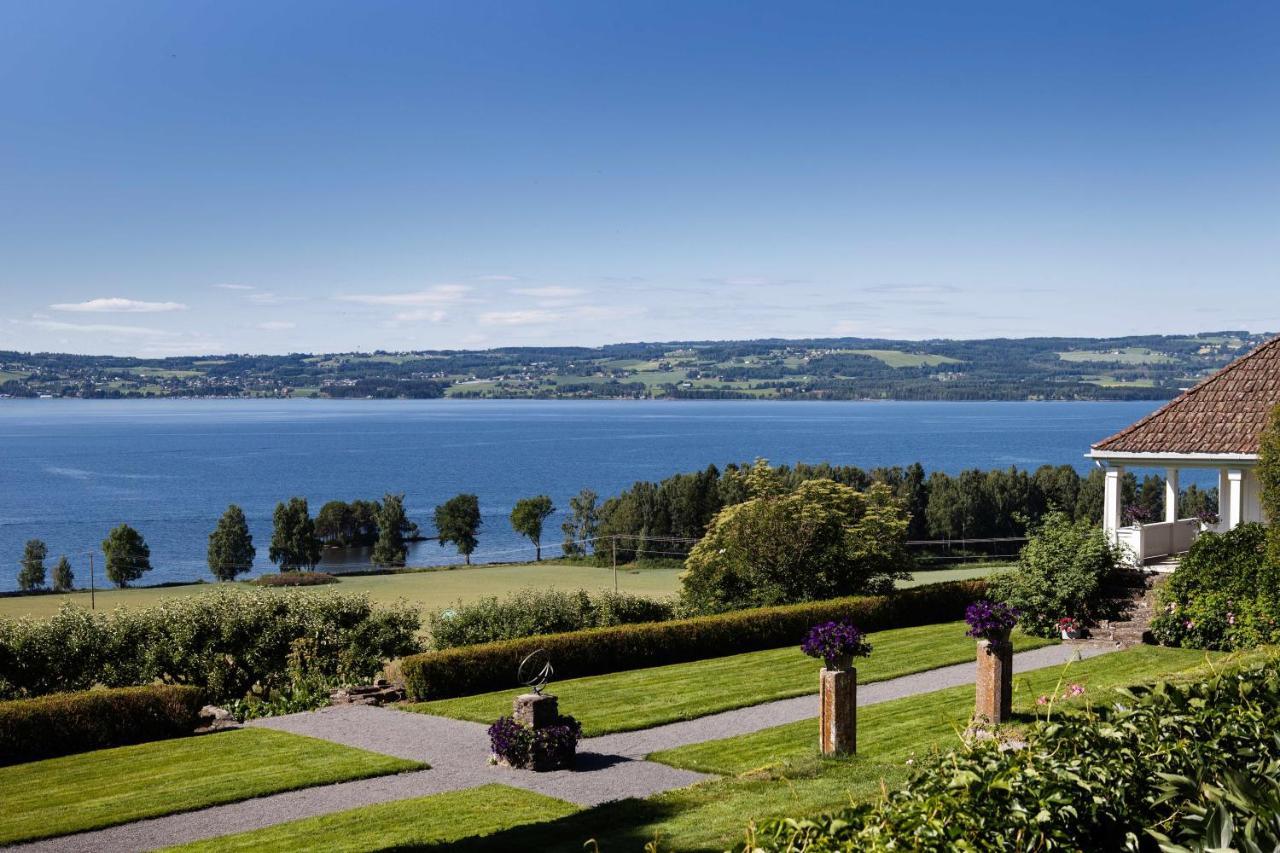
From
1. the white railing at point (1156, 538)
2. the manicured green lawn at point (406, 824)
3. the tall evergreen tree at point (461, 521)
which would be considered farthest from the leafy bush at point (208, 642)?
the tall evergreen tree at point (461, 521)

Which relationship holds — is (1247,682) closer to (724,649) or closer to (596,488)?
(724,649)

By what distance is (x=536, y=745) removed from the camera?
41.7ft

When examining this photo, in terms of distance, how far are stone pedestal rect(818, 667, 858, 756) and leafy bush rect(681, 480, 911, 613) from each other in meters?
12.3

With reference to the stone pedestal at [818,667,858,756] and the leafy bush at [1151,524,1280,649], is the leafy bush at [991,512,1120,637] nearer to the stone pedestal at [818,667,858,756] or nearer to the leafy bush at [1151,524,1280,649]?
the leafy bush at [1151,524,1280,649]

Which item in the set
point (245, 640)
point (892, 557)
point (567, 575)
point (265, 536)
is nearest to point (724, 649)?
point (892, 557)

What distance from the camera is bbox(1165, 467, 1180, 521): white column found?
22.9m

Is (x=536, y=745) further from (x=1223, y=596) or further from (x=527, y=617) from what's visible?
(x=1223, y=596)

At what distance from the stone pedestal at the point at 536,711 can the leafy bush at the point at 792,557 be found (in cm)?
1193

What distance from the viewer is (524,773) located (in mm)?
12656

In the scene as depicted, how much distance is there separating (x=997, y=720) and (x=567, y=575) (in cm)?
4027

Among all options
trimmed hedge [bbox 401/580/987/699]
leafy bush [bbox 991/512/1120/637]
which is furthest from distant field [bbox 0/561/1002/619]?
leafy bush [bbox 991/512/1120/637]

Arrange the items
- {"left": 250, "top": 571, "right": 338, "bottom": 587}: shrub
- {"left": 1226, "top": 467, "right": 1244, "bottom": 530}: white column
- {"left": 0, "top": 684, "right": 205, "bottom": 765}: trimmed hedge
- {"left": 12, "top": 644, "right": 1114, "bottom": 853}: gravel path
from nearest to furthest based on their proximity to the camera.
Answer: {"left": 12, "top": 644, "right": 1114, "bottom": 853}: gravel path, {"left": 0, "top": 684, "right": 205, "bottom": 765}: trimmed hedge, {"left": 1226, "top": 467, "right": 1244, "bottom": 530}: white column, {"left": 250, "top": 571, "right": 338, "bottom": 587}: shrub

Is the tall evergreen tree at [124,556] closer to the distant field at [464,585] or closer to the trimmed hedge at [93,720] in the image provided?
the distant field at [464,585]

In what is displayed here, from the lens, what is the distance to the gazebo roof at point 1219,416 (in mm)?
21312
